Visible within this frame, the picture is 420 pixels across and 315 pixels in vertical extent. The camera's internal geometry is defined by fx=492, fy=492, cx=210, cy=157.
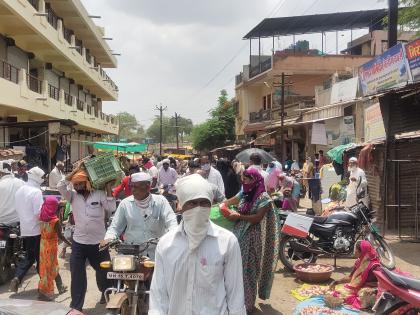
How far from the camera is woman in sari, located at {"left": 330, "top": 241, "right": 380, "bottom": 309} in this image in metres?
5.59

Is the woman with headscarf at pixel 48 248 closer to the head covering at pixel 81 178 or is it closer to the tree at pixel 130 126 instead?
the head covering at pixel 81 178

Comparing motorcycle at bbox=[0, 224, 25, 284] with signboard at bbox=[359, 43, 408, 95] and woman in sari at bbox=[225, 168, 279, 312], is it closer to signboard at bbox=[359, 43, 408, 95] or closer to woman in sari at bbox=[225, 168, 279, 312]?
woman in sari at bbox=[225, 168, 279, 312]

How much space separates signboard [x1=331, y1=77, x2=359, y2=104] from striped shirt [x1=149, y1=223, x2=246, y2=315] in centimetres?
1767

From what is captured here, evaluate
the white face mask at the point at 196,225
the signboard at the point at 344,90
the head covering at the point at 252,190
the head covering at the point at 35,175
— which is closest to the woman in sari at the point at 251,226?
the head covering at the point at 252,190

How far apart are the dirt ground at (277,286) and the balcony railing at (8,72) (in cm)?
1076

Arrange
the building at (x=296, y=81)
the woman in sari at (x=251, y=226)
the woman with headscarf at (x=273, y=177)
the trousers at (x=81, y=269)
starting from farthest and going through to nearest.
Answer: the building at (x=296, y=81) → the woman with headscarf at (x=273, y=177) → the woman in sari at (x=251, y=226) → the trousers at (x=81, y=269)

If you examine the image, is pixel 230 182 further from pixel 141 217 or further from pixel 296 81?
pixel 296 81

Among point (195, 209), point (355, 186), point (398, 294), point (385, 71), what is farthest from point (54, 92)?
point (195, 209)

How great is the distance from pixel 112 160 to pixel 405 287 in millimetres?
3759

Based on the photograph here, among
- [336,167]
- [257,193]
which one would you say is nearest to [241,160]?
[336,167]

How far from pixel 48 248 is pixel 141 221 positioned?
7.67ft

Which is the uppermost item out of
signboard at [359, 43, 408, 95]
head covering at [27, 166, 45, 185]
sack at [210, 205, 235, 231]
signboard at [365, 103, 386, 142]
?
signboard at [359, 43, 408, 95]

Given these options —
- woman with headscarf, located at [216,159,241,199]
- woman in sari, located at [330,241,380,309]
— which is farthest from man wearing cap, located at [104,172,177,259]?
woman with headscarf, located at [216,159,241,199]

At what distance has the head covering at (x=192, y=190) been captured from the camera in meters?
2.58
